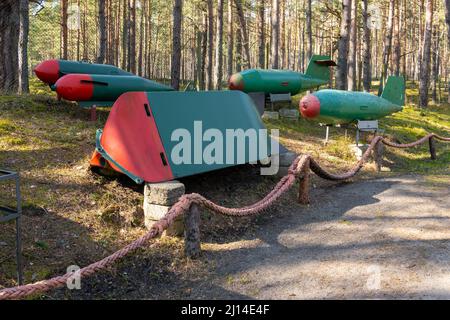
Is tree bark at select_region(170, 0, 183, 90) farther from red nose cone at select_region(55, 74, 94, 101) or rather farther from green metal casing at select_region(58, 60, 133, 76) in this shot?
red nose cone at select_region(55, 74, 94, 101)

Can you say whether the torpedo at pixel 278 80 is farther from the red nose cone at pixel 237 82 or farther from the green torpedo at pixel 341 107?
the green torpedo at pixel 341 107

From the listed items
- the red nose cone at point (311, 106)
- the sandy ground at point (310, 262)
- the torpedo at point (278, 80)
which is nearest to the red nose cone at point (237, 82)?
the torpedo at point (278, 80)

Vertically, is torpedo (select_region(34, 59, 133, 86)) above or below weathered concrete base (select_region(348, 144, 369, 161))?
above

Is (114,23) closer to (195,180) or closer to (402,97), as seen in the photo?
(402,97)

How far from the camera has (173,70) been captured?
13.4m

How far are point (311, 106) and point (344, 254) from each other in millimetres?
6760

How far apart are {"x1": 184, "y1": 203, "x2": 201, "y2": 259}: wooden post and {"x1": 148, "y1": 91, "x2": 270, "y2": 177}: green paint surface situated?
1.23m

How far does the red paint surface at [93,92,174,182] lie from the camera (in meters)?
5.72

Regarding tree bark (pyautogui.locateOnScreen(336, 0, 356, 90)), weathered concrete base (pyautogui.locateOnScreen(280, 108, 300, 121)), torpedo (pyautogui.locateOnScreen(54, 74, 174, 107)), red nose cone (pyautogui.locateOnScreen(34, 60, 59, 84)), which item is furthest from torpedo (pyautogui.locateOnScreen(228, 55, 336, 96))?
red nose cone (pyautogui.locateOnScreen(34, 60, 59, 84))

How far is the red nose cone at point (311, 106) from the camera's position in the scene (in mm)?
11109

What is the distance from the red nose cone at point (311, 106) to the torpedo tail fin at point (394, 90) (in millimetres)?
3347

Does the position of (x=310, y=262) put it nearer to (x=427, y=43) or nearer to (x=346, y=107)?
(x=346, y=107)
